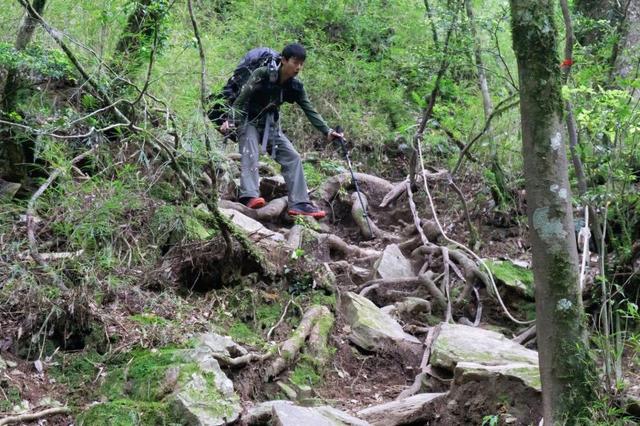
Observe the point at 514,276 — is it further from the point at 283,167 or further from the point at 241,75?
the point at 241,75

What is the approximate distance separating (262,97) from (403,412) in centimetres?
444

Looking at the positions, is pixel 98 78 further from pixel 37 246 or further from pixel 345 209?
pixel 345 209

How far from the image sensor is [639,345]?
147 inches

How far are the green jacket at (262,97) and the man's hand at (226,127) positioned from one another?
0.07 metres

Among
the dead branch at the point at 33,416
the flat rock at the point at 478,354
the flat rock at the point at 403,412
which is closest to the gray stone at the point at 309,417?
the flat rock at the point at 403,412

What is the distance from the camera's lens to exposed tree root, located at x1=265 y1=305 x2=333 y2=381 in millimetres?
5395

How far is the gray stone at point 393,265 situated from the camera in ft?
25.4

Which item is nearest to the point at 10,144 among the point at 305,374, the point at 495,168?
the point at 305,374

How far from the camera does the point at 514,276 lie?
735 cm

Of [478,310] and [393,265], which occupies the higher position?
[393,265]

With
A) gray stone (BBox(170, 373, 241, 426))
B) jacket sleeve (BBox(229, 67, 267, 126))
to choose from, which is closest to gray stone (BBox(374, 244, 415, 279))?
jacket sleeve (BBox(229, 67, 267, 126))

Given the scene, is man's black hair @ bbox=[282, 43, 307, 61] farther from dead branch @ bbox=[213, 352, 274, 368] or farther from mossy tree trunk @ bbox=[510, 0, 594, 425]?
mossy tree trunk @ bbox=[510, 0, 594, 425]

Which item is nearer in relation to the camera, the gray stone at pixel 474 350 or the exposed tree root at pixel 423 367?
the gray stone at pixel 474 350

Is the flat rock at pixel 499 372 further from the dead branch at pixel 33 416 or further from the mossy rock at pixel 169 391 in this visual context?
the dead branch at pixel 33 416
